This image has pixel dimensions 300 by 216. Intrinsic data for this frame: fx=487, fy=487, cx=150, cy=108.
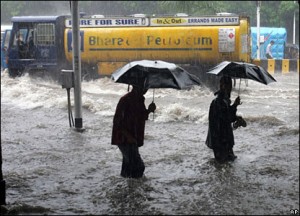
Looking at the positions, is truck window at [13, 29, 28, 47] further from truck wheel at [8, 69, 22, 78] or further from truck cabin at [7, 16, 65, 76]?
truck wheel at [8, 69, 22, 78]

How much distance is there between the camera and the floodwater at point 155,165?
6.15 metres

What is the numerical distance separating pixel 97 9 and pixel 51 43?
18441mm

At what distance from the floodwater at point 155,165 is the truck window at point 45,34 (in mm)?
4425

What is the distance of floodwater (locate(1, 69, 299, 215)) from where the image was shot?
6.15m

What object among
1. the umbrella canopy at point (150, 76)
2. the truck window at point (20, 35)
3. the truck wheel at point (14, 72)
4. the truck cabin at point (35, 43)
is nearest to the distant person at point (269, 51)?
the truck cabin at point (35, 43)

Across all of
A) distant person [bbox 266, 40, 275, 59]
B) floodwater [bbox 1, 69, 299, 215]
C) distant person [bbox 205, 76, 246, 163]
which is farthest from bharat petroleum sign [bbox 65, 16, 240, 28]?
distant person [bbox 266, 40, 275, 59]

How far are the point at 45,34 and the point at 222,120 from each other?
12466 millimetres

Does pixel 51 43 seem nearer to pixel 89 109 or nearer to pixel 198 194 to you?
pixel 89 109

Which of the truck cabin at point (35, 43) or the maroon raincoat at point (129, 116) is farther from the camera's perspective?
the truck cabin at point (35, 43)

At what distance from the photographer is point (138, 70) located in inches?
258

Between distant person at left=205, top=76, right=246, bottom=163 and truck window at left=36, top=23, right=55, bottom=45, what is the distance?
12.0m

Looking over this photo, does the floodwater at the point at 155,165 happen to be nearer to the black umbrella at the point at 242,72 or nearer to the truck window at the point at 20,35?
the black umbrella at the point at 242,72

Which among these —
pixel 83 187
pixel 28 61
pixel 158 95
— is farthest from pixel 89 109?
pixel 83 187

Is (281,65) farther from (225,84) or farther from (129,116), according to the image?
(129,116)
